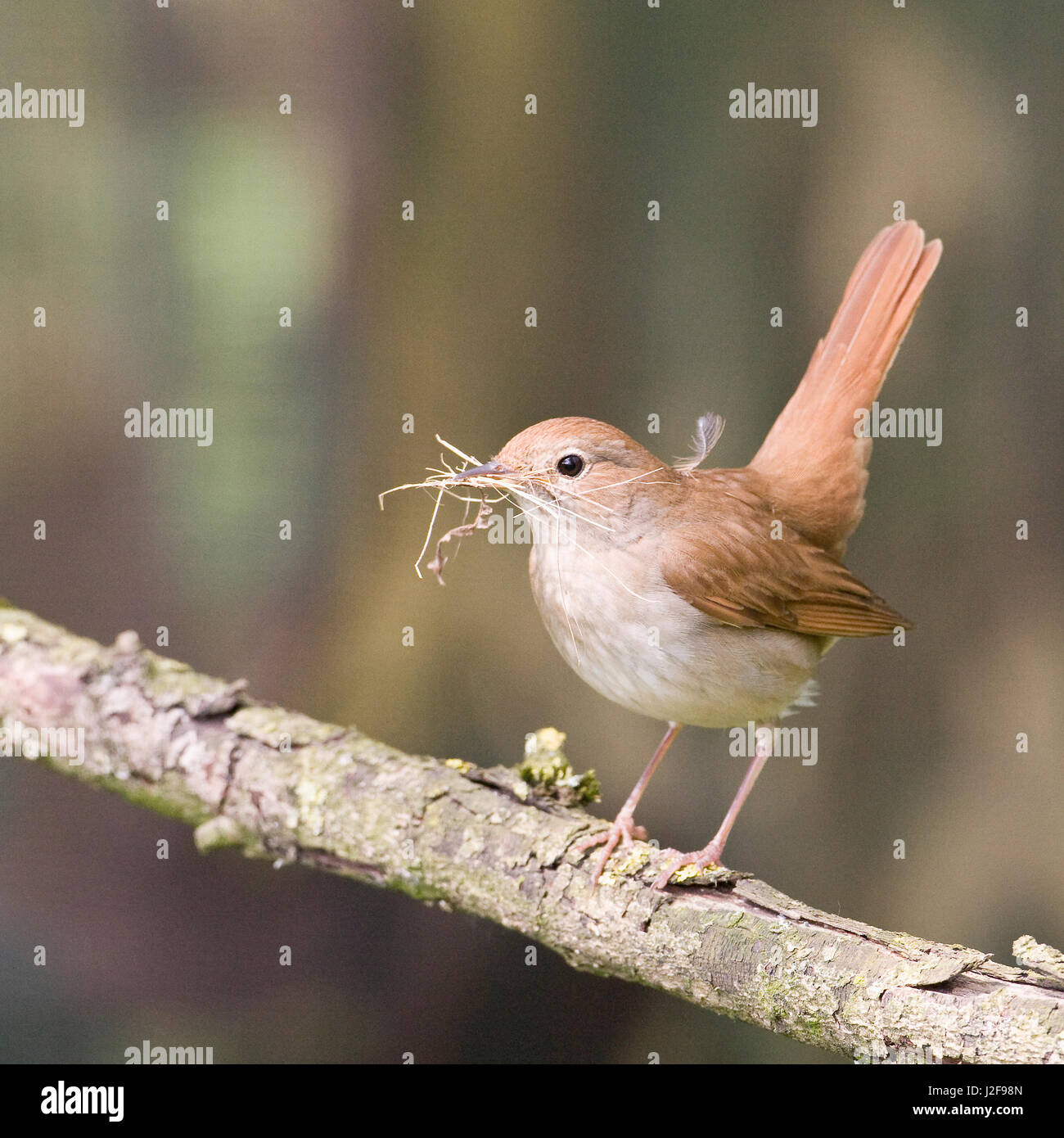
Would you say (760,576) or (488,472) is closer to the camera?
(488,472)

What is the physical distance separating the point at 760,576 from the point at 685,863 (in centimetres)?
66

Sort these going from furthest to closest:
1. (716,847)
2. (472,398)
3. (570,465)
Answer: (472,398), (716,847), (570,465)

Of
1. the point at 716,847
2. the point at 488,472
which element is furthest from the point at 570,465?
the point at 716,847

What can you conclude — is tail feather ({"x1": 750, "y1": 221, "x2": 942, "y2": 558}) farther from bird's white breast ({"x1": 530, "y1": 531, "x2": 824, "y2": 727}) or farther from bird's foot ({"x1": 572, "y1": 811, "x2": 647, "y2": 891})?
bird's foot ({"x1": 572, "y1": 811, "x2": 647, "y2": 891})

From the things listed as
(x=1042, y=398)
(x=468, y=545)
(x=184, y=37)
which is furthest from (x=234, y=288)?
(x=1042, y=398)

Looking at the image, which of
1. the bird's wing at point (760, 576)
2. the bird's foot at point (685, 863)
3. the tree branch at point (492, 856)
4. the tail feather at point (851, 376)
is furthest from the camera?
the tail feather at point (851, 376)

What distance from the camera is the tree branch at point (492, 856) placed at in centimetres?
160

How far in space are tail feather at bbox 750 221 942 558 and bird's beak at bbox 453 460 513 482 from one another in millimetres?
828

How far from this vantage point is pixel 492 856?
207cm

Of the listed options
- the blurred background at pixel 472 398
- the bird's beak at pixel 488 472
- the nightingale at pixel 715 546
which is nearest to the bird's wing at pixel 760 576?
the nightingale at pixel 715 546

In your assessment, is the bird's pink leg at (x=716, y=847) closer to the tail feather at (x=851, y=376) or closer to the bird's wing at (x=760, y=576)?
the bird's wing at (x=760, y=576)

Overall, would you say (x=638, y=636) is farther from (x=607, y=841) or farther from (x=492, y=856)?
(x=492, y=856)

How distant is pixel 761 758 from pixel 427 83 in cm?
213

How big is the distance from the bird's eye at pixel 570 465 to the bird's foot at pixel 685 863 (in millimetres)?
758
